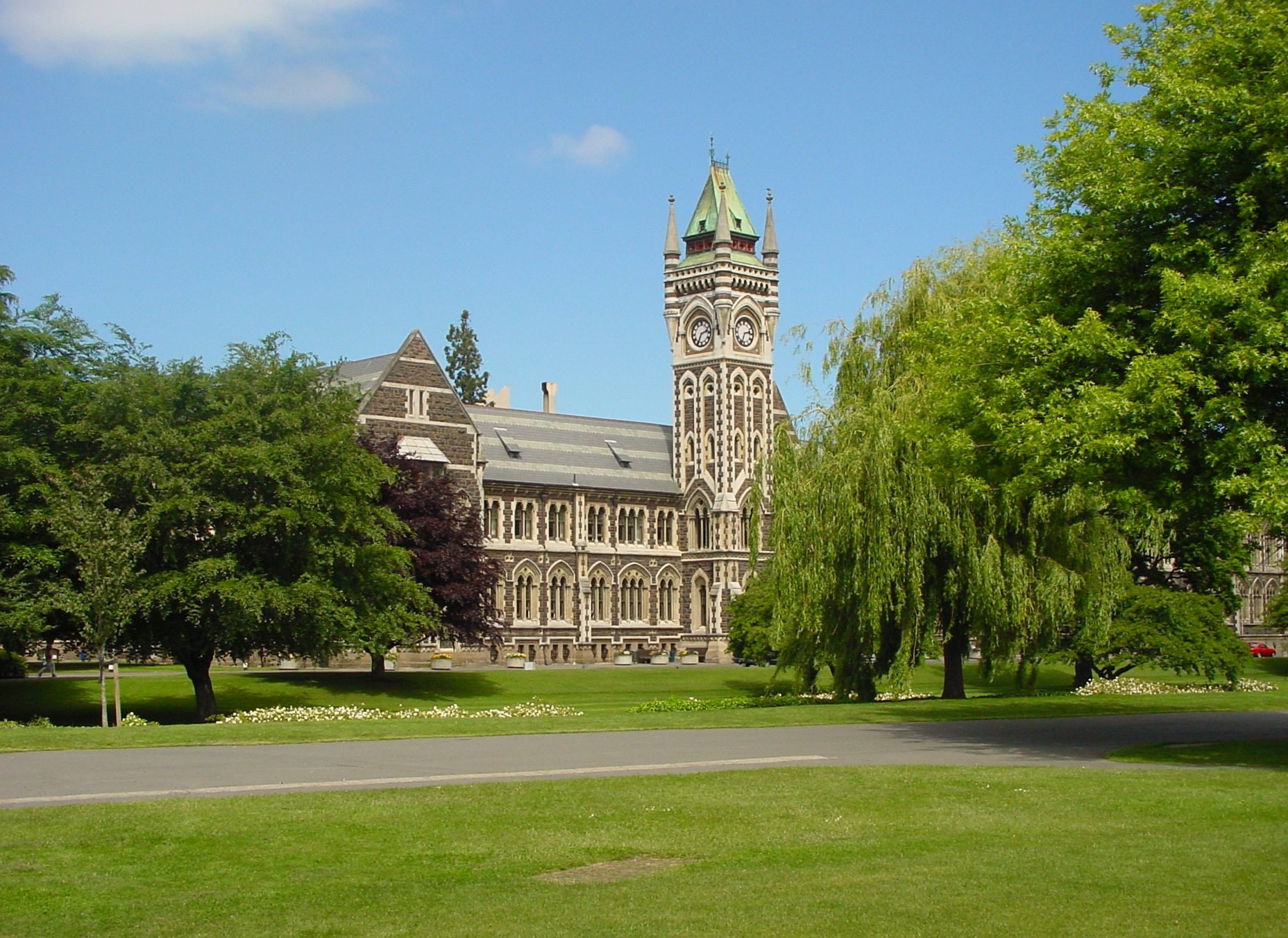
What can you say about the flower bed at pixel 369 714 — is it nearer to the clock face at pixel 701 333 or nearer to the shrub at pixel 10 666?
the shrub at pixel 10 666

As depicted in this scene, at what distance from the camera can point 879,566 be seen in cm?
3155

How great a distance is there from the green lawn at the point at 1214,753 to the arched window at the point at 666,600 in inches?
2522

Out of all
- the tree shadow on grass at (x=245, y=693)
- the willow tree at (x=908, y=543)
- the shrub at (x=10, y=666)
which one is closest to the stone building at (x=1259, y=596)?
the tree shadow on grass at (x=245, y=693)

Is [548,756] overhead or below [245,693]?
overhead

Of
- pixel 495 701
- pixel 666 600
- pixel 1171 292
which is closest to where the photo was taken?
pixel 1171 292

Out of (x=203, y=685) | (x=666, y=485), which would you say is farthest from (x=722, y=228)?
(x=203, y=685)

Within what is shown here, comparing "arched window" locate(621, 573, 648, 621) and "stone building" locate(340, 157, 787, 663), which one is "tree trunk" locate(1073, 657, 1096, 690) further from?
"arched window" locate(621, 573, 648, 621)

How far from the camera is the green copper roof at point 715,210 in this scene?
89.0m

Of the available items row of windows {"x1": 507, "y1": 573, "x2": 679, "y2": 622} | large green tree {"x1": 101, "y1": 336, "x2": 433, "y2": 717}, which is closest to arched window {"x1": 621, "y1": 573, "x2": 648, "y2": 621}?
row of windows {"x1": 507, "y1": 573, "x2": 679, "y2": 622}

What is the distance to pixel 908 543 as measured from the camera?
3188 cm

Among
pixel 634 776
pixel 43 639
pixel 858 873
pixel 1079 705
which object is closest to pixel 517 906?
pixel 858 873

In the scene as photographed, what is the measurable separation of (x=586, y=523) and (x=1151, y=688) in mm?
46431

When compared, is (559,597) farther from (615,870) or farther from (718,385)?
(615,870)

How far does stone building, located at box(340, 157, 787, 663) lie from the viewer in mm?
81938
